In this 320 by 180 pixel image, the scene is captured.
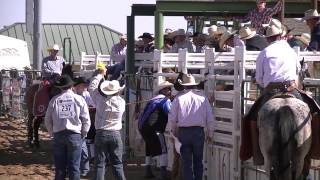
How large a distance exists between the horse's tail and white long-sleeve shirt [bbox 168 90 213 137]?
2.37 metres

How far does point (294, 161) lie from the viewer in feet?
27.6

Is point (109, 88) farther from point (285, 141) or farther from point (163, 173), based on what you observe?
point (285, 141)

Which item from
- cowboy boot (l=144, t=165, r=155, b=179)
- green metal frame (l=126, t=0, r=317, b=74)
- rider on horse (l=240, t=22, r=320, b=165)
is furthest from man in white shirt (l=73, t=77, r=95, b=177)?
rider on horse (l=240, t=22, r=320, b=165)

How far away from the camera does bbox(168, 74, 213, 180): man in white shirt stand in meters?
10.6

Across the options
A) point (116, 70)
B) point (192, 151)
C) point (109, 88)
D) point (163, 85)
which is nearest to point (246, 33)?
point (163, 85)

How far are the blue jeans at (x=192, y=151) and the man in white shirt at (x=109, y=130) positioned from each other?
0.98 metres

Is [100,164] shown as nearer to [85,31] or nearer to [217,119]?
[217,119]

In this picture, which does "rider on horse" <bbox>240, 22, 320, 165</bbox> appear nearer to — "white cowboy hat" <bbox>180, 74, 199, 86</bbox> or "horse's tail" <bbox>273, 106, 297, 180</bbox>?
"horse's tail" <bbox>273, 106, 297, 180</bbox>

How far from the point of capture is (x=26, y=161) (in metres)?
15.6

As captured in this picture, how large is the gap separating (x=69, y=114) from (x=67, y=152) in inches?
22.8

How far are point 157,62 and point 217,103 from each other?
239 centimetres

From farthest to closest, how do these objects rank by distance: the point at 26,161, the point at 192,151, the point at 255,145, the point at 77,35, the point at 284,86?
the point at 77,35 < the point at 26,161 < the point at 192,151 < the point at 255,145 < the point at 284,86

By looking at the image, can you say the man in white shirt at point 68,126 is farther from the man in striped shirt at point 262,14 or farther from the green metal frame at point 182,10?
the green metal frame at point 182,10

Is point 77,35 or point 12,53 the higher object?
point 77,35
